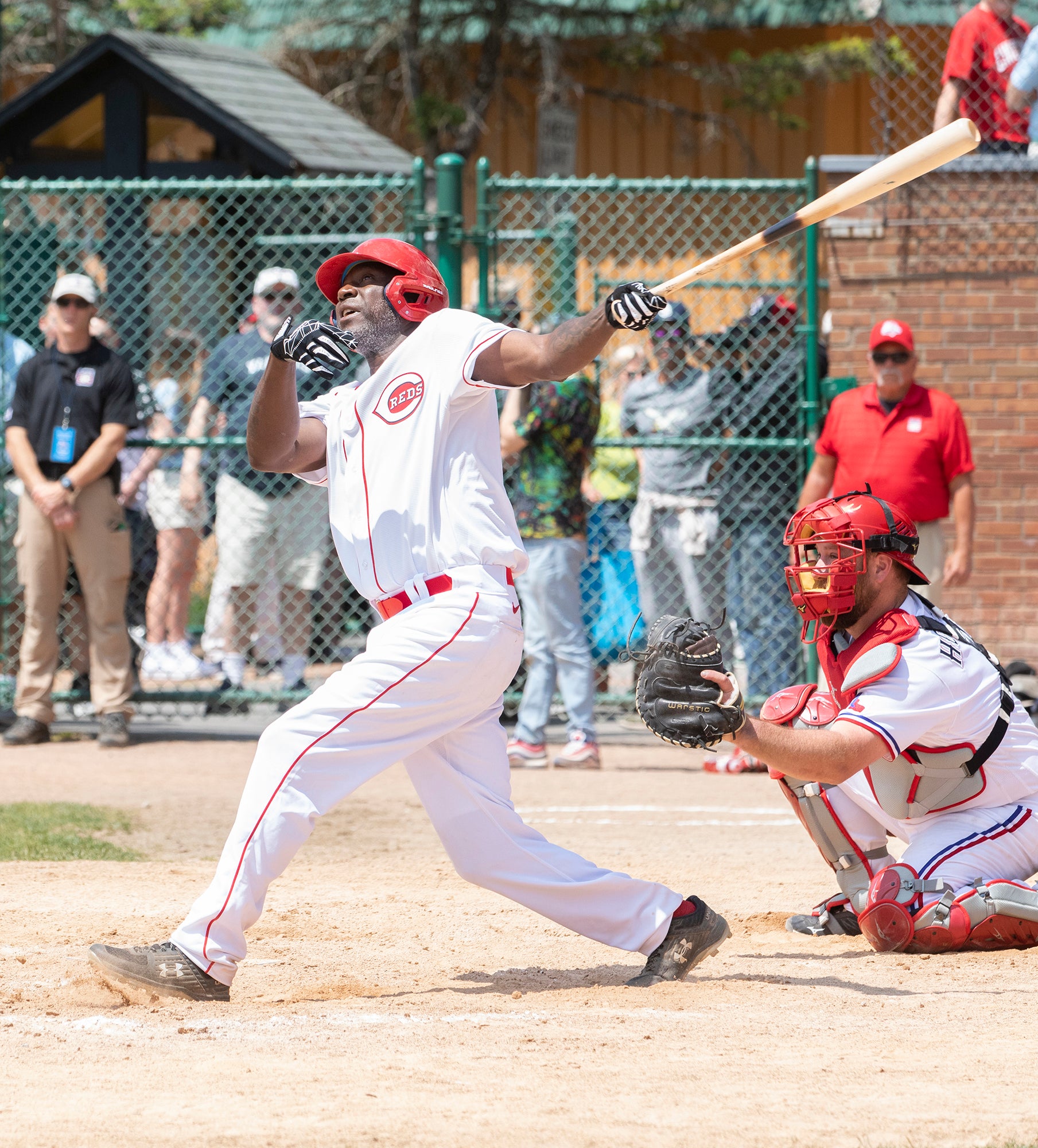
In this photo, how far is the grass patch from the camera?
6004 millimetres

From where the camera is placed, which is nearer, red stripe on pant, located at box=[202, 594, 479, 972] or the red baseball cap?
red stripe on pant, located at box=[202, 594, 479, 972]

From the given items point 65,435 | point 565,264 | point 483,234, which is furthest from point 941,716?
point 65,435

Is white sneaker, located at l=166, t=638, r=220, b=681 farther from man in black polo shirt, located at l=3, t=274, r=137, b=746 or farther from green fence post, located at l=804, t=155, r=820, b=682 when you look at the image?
green fence post, located at l=804, t=155, r=820, b=682

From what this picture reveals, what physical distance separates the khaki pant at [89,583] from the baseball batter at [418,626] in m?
4.09

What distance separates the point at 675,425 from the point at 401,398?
4.75m

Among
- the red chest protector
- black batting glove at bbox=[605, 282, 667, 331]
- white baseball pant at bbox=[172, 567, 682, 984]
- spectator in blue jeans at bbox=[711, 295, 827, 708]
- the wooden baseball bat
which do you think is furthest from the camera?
spectator in blue jeans at bbox=[711, 295, 827, 708]

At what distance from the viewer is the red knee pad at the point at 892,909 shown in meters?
4.52

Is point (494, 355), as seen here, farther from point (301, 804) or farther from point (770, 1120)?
point (770, 1120)

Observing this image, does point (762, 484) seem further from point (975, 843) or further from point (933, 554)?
point (975, 843)

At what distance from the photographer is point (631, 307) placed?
3729mm

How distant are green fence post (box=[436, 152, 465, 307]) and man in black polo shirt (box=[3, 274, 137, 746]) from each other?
1694mm

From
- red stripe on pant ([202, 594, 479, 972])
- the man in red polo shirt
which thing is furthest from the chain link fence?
red stripe on pant ([202, 594, 479, 972])

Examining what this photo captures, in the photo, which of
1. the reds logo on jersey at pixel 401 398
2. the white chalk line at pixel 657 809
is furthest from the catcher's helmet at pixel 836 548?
the white chalk line at pixel 657 809

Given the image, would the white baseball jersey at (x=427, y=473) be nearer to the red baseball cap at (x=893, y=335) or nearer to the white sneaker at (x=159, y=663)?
the red baseball cap at (x=893, y=335)
